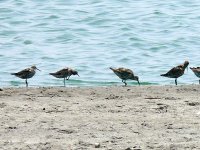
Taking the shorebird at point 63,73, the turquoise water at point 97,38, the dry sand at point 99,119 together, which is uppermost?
the dry sand at point 99,119

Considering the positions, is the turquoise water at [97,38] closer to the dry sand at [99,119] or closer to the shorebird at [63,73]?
the shorebird at [63,73]

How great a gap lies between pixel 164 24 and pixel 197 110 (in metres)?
15.6

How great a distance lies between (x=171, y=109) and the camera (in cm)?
1240

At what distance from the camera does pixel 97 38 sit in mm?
24875

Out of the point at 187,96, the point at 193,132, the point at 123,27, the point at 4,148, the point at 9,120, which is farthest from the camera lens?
the point at 123,27

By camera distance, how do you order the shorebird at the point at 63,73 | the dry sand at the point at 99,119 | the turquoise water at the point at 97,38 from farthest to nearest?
the turquoise water at the point at 97,38
the shorebird at the point at 63,73
the dry sand at the point at 99,119

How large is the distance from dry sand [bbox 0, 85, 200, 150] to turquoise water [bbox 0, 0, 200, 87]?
13.1 ft

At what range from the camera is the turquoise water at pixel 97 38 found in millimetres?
19828

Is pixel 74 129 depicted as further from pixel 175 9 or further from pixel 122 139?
pixel 175 9

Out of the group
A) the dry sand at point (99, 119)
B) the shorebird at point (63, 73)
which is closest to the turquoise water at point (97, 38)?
the shorebird at point (63, 73)

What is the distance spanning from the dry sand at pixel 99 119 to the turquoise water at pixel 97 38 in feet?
13.1

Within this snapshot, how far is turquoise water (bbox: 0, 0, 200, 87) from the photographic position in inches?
781

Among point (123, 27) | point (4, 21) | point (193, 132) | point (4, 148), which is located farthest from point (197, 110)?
point (4, 21)

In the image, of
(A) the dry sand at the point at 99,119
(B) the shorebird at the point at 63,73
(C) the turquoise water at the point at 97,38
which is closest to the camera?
(A) the dry sand at the point at 99,119
